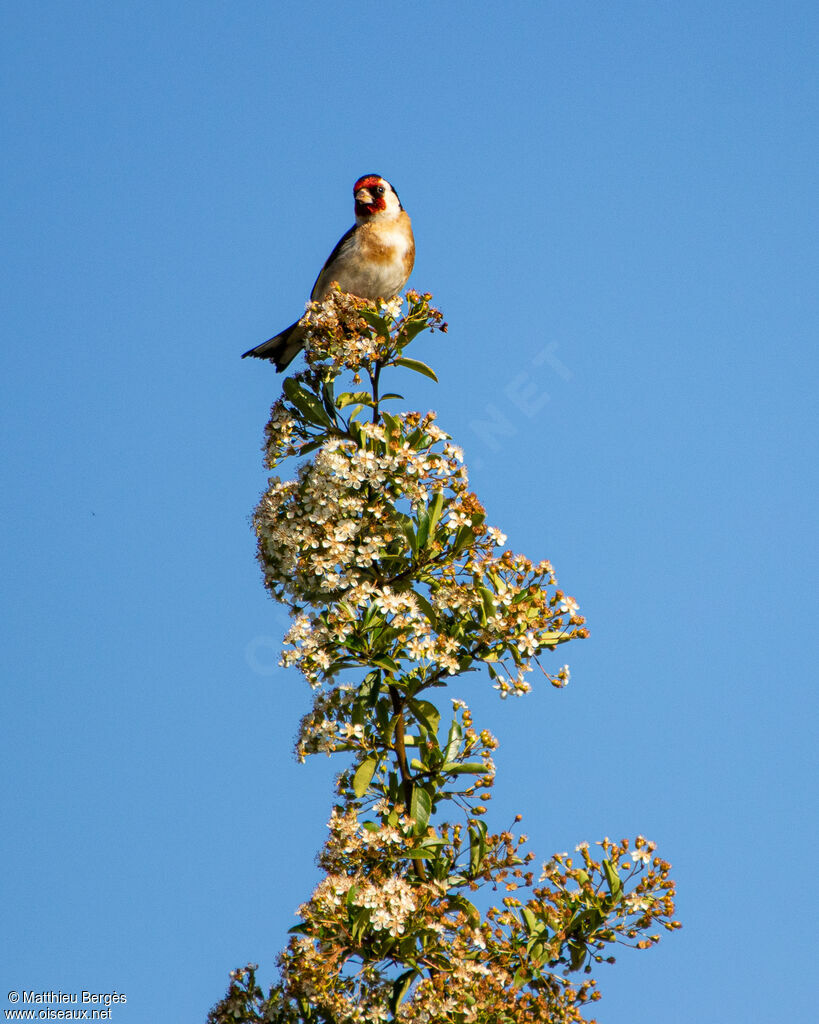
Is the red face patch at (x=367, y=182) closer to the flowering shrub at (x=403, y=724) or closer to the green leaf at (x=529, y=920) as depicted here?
the flowering shrub at (x=403, y=724)

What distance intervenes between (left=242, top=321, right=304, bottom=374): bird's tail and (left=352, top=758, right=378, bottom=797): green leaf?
314cm

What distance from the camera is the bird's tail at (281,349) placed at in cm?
759

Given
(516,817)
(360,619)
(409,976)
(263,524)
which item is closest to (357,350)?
(263,524)

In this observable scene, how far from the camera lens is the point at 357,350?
587 cm

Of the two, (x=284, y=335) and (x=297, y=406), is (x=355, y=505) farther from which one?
(x=284, y=335)

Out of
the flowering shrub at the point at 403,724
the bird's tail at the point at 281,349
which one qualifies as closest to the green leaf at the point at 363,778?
the flowering shrub at the point at 403,724

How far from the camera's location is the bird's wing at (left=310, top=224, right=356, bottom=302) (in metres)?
8.11

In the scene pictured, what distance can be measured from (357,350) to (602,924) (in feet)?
9.83

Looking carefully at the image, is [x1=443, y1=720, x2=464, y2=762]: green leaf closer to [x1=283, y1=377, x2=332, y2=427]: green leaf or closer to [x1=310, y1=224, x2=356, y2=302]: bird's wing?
[x1=283, y1=377, x2=332, y2=427]: green leaf

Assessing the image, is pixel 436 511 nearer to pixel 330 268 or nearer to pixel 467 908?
pixel 467 908

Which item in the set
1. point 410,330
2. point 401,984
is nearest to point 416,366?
point 410,330

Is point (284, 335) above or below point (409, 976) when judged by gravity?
above

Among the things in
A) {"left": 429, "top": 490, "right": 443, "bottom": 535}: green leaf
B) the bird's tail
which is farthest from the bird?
{"left": 429, "top": 490, "right": 443, "bottom": 535}: green leaf

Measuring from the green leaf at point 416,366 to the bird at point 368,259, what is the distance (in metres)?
1.68
